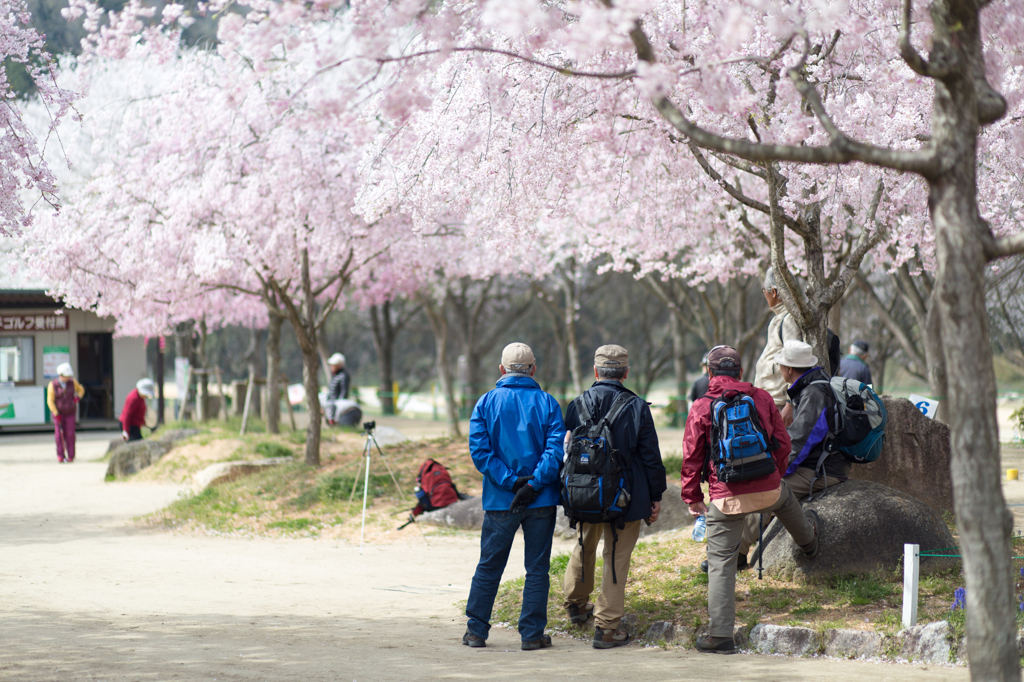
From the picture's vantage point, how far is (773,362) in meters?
6.77

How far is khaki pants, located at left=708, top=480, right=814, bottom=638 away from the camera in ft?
18.1

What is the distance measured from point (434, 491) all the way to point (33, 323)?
56.8 feet

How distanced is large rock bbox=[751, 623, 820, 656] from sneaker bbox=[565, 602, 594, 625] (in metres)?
1.14

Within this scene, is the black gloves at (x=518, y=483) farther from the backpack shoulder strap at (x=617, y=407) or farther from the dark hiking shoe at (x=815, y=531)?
the dark hiking shoe at (x=815, y=531)

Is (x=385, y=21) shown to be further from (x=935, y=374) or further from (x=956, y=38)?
(x=935, y=374)

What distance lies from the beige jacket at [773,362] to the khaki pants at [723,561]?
1.22 metres

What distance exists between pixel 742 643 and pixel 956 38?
3661 mm

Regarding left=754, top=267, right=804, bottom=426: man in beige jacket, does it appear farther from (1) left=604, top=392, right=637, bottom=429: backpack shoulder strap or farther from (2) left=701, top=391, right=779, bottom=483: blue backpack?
(1) left=604, top=392, right=637, bottom=429: backpack shoulder strap

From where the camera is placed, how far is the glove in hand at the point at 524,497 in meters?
5.65

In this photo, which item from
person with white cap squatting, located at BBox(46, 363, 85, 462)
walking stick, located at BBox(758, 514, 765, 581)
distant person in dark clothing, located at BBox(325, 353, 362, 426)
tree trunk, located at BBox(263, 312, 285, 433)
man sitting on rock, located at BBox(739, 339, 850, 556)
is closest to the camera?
man sitting on rock, located at BBox(739, 339, 850, 556)

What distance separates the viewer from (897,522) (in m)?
6.41

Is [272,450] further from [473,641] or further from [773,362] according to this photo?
[773,362]

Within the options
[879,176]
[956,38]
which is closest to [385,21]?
[956,38]

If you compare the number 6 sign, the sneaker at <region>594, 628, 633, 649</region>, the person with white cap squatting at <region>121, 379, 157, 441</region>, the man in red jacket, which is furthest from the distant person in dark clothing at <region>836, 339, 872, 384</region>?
the person with white cap squatting at <region>121, 379, 157, 441</region>
